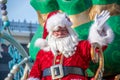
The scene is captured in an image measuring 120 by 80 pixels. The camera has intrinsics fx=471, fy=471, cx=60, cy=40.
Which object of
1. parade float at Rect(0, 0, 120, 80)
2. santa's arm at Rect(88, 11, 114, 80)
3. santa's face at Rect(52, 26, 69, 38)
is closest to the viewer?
santa's arm at Rect(88, 11, 114, 80)

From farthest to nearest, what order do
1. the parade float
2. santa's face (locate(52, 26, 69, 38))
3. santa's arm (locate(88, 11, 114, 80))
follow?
1. the parade float
2. santa's face (locate(52, 26, 69, 38))
3. santa's arm (locate(88, 11, 114, 80))

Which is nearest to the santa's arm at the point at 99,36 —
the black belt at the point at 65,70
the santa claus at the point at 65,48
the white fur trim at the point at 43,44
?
the santa claus at the point at 65,48

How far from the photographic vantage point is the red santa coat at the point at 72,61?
152 inches

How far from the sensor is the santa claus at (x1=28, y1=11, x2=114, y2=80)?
12.5 ft

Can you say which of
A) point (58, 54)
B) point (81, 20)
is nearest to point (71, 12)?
point (81, 20)

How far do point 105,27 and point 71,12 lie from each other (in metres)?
0.87

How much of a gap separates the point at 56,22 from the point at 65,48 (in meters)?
0.23

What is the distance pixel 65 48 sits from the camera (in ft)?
12.8

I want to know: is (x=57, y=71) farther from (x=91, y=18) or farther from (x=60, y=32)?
(x=91, y=18)

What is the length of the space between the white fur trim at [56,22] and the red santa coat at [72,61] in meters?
0.20

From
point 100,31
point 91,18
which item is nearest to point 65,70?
point 100,31

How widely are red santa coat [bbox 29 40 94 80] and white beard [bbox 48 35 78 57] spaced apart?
37mm

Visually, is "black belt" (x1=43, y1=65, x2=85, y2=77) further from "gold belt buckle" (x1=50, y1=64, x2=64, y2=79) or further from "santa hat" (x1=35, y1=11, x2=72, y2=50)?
"santa hat" (x1=35, y1=11, x2=72, y2=50)

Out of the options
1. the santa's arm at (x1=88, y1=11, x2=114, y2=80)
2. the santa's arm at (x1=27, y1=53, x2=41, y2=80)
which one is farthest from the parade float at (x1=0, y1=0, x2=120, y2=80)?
the santa's arm at (x1=88, y1=11, x2=114, y2=80)
